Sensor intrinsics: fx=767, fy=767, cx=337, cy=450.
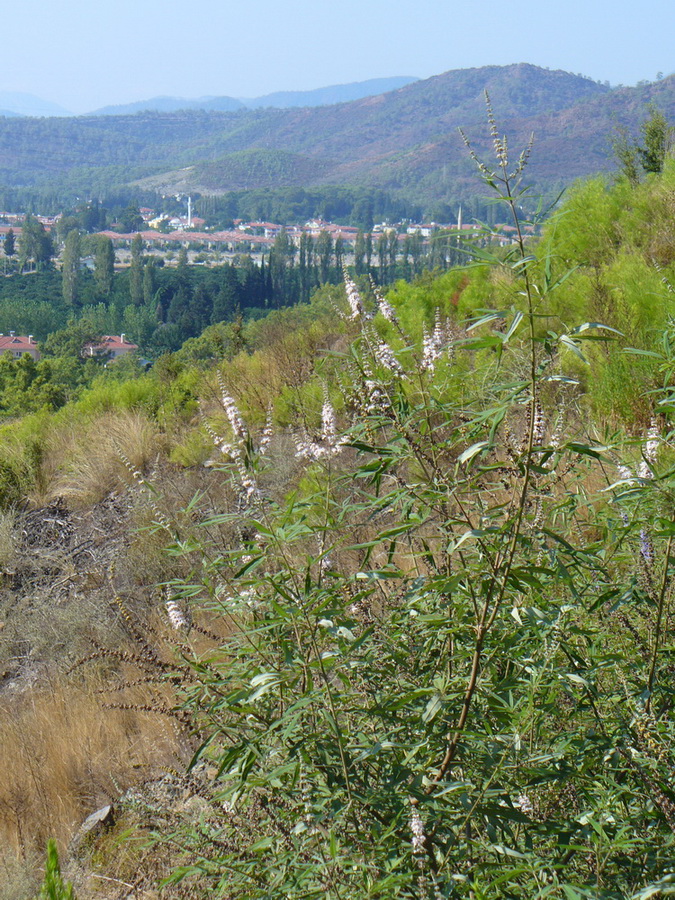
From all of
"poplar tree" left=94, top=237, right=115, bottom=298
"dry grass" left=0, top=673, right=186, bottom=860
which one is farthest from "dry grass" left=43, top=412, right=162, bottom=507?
"poplar tree" left=94, top=237, right=115, bottom=298

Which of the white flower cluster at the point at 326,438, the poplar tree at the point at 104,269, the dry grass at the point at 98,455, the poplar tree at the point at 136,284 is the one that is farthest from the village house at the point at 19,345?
the white flower cluster at the point at 326,438

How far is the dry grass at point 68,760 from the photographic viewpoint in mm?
2584

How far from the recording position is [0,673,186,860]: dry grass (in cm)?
258

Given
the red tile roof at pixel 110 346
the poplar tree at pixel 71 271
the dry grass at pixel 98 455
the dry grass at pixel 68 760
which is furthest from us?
the poplar tree at pixel 71 271

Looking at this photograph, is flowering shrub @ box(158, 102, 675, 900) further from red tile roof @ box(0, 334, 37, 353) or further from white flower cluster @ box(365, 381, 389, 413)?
red tile roof @ box(0, 334, 37, 353)

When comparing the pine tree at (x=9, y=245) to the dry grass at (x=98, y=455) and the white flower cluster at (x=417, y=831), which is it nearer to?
the dry grass at (x=98, y=455)

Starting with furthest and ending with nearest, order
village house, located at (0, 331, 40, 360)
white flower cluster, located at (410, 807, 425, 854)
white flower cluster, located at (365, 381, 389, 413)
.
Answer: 1. village house, located at (0, 331, 40, 360)
2. white flower cluster, located at (365, 381, 389, 413)
3. white flower cluster, located at (410, 807, 425, 854)

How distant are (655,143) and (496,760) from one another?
456 inches

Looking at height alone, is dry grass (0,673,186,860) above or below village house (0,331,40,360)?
above

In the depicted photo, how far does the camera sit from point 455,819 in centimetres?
112

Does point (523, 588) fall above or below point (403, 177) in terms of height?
below

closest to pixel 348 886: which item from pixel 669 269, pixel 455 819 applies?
pixel 455 819

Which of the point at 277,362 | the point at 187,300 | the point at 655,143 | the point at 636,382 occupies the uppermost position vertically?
the point at 655,143

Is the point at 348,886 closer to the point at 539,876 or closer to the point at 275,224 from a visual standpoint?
the point at 539,876
